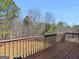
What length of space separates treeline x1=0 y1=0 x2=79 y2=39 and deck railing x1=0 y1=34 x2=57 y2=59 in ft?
45.2

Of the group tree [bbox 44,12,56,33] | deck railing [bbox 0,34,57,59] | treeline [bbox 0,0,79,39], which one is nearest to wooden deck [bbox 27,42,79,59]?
deck railing [bbox 0,34,57,59]

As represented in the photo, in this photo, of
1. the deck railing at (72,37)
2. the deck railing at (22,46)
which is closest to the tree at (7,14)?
the deck railing at (72,37)

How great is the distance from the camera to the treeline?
21.8 metres

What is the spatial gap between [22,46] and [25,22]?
76.0ft

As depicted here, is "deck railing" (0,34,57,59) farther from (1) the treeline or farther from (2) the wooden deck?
(1) the treeline

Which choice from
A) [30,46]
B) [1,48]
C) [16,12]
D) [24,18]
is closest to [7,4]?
[16,12]

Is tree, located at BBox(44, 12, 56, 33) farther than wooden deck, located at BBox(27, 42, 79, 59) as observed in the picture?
Yes

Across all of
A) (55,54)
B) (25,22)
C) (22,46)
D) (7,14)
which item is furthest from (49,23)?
(22,46)

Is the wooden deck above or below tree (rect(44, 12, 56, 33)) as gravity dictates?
below

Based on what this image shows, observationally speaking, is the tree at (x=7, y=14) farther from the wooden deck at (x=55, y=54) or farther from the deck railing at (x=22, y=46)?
the deck railing at (x=22, y=46)

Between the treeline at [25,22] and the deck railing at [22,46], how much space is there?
45.2 feet

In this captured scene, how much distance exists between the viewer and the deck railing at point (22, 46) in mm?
3643

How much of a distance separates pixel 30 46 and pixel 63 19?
905 inches

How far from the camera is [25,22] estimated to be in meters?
27.6
